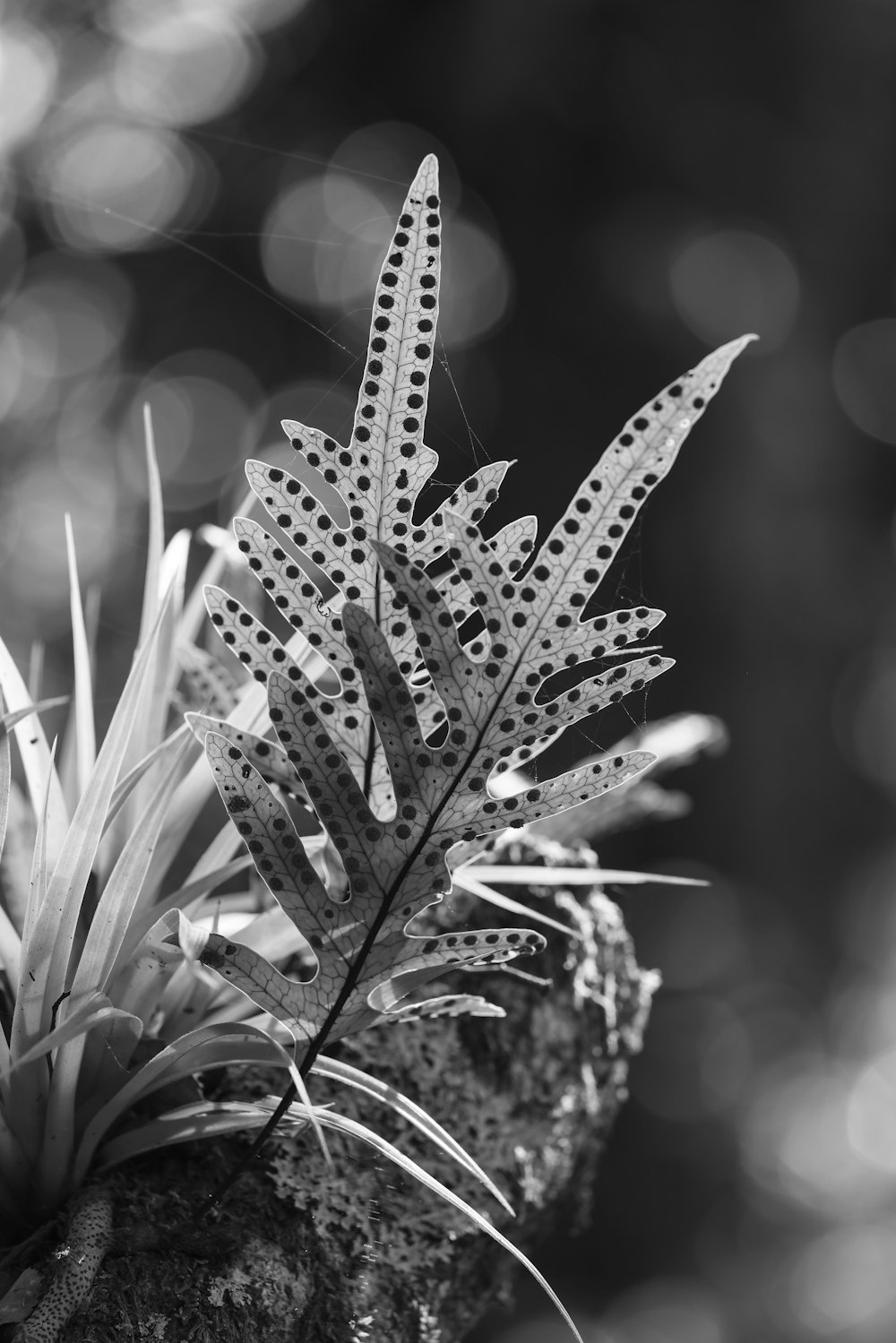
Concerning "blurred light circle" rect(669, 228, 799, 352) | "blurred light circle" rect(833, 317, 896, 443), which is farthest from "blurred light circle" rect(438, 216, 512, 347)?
"blurred light circle" rect(833, 317, 896, 443)

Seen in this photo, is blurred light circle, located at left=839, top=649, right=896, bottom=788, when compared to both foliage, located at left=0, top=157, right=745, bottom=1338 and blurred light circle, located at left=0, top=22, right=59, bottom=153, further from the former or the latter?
blurred light circle, located at left=0, top=22, right=59, bottom=153

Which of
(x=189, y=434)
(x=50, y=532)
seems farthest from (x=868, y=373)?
(x=50, y=532)

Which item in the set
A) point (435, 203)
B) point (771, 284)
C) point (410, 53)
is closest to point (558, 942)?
point (435, 203)

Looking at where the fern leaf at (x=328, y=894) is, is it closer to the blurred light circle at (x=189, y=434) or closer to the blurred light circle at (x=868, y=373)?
the blurred light circle at (x=868, y=373)

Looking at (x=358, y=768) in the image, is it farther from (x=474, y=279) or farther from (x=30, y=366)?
(x=30, y=366)

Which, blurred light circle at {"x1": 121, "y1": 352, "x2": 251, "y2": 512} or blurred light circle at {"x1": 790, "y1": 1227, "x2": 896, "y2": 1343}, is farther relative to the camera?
blurred light circle at {"x1": 121, "y1": 352, "x2": 251, "y2": 512}

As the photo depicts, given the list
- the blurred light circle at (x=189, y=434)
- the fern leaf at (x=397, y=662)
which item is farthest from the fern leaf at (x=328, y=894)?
the blurred light circle at (x=189, y=434)
